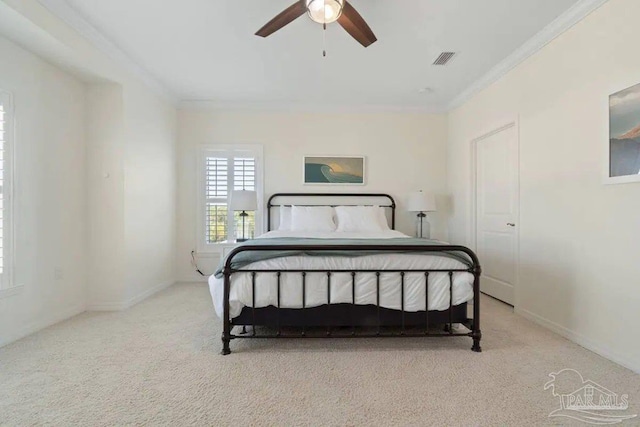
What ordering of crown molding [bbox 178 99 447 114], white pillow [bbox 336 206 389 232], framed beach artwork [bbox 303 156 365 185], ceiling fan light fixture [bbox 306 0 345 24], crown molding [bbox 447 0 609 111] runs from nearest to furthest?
ceiling fan light fixture [bbox 306 0 345 24] → crown molding [bbox 447 0 609 111] → white pillow [bbox 336 206 389 232] → crown molding [bbox 178 99 447 114] → framed beach artwork [bbox 303 156 365 185]

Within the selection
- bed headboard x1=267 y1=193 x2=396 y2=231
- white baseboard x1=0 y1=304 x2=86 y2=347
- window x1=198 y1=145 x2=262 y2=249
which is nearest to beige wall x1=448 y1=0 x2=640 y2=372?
bed headboard x1=267 y1=193 x2=396 y2=231

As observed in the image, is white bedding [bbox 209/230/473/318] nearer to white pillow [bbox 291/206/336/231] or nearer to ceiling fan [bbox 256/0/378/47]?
ceiling fan [bbox 256/0/378/47]

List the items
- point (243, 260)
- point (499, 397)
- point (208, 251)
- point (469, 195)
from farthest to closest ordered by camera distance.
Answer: point (208, 251), point (469, 195), point (243, 260), point (499, 397)

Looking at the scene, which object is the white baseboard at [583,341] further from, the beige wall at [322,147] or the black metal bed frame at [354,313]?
the beige wall at [322,147]

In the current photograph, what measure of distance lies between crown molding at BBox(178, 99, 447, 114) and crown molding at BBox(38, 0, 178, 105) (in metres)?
0.64

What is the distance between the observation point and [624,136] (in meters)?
2.16

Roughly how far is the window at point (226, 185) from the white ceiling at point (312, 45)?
0.83m

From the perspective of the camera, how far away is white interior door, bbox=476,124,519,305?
3.47m

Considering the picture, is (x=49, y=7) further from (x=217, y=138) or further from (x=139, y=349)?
(x=139, y=349)

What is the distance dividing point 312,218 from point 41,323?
297cm

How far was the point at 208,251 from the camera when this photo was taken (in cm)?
470

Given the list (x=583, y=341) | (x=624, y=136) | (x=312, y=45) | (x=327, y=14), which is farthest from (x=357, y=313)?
(x=312, y=45)

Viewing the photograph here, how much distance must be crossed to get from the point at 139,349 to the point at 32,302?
1.21m

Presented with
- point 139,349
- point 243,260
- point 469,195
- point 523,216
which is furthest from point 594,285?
point 139,349
